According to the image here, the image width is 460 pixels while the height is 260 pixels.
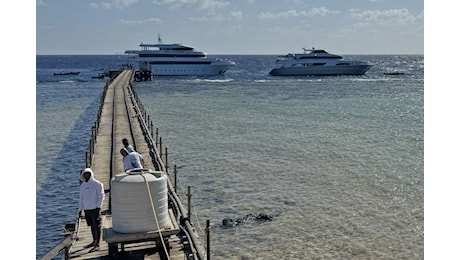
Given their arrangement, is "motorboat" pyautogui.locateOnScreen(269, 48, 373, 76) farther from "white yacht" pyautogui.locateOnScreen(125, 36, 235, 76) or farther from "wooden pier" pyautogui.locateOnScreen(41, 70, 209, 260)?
"wooden pier" pyautogui.locateOnScreen(41, 70, 209, 260)

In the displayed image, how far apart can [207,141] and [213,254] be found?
1497 cm

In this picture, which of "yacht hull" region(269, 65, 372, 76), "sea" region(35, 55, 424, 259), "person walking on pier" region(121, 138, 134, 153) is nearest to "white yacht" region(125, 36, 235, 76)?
"yacht hull" region(269, 65, 372, 76)

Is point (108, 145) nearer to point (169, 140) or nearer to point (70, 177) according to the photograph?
point (70, 177)

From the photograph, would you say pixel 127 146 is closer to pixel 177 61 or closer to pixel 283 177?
pixel 283 177

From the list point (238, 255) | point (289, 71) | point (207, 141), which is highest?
point (289, 71)

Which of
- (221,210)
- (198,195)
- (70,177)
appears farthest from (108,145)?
(221,210)

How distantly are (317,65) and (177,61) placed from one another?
25784 mm

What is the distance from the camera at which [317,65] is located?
87625 millimetres

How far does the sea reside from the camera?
43.1 ft

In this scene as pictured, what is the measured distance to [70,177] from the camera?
19.3 meters

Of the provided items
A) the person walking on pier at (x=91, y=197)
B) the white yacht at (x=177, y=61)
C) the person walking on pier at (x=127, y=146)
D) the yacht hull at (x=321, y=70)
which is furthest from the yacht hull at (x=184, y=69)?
the person walking on pier at (x=91, y=197)

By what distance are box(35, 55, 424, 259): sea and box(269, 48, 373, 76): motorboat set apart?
1846 inches

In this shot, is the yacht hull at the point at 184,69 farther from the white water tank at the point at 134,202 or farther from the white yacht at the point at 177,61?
the white water tank at the point at 134,202

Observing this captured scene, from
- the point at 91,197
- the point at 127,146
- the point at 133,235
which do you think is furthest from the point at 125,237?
the point at 127,146
